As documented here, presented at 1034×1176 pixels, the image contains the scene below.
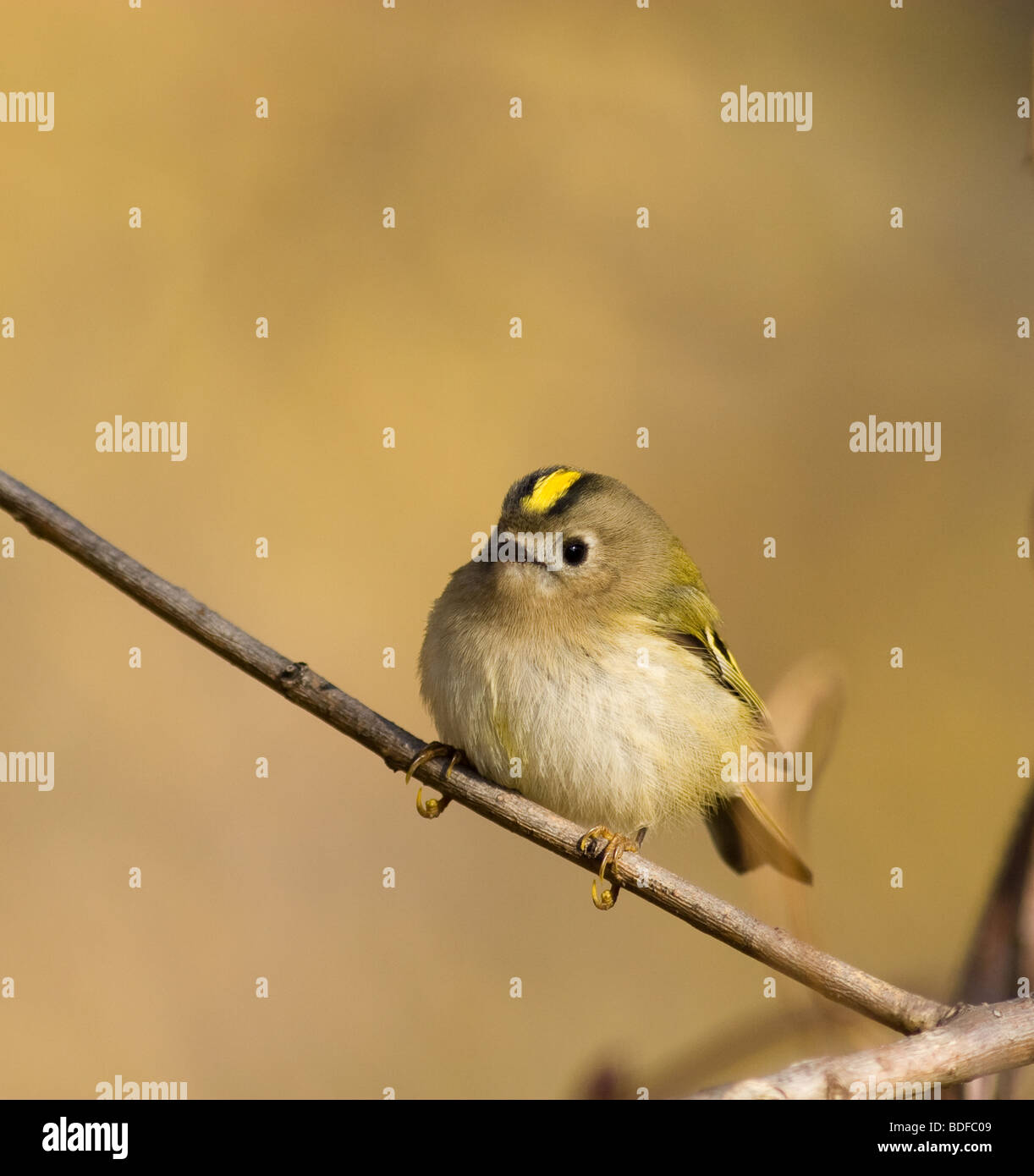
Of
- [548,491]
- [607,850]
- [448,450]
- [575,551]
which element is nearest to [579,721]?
[607,850]

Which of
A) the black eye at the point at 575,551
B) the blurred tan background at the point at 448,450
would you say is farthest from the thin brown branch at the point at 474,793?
the blurred tan background at the point at 448,450

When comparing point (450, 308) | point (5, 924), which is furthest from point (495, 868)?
point (450, 308)

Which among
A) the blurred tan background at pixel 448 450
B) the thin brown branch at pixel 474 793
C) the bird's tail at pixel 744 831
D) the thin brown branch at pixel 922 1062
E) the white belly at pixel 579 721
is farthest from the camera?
the blurred tan background at pixel 448 450

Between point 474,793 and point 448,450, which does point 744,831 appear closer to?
point 474,793

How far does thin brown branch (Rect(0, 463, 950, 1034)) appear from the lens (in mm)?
1604

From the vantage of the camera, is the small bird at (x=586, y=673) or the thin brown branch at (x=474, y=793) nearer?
the thin brown branch at (x=474, y=793)

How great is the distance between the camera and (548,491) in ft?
7.97

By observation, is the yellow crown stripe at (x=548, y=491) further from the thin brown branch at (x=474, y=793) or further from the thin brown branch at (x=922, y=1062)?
the thin brown branch at (x=922, y=1062)

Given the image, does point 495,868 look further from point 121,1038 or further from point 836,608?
point 836,608

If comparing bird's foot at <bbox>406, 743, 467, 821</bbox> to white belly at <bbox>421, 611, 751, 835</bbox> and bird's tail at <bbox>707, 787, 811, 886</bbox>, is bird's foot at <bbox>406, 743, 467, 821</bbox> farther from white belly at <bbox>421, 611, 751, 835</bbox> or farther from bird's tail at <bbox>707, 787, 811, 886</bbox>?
bird's tail at <bbox>707, 787, 811, 886</bbox>

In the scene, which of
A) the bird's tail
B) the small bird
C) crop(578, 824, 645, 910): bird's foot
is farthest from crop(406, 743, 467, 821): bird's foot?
the bird's tail

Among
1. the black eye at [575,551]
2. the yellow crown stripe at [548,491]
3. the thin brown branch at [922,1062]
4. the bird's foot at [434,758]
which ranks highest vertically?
the yellow crown stripe at [548,491]

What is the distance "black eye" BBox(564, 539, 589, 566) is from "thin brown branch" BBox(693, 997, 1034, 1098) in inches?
49.5

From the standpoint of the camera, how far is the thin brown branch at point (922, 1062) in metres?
1.00
